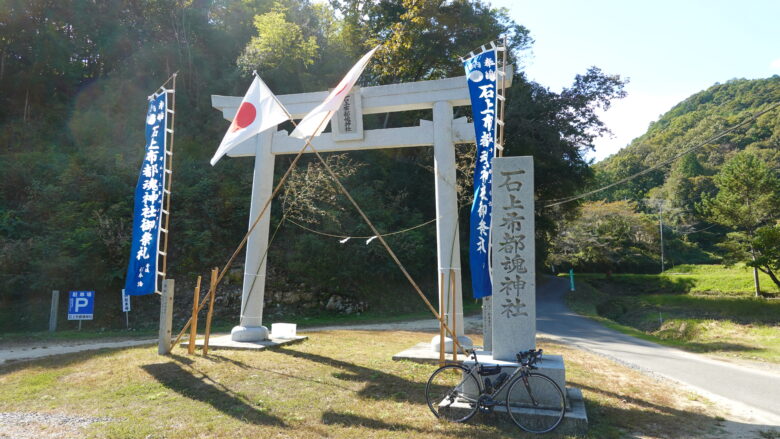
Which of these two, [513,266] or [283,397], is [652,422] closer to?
[513,266]

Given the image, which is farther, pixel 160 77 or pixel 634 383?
pixel 160 77

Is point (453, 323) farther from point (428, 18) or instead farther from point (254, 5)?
point (254, 5)

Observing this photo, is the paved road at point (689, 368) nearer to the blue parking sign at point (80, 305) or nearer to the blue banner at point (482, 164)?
the blue banner at point (482, 164)

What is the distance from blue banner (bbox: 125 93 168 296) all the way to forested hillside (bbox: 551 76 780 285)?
21.2 m

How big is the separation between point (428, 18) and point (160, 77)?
45.6 feet

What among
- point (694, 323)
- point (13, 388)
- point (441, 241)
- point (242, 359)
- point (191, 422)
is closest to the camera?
point (191, 422)

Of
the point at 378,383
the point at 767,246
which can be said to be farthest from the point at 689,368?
the point at 767,246

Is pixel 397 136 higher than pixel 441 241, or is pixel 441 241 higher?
pixel 397 136

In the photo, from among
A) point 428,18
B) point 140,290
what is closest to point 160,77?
point 428,18

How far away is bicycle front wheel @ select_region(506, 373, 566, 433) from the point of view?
14.2ft

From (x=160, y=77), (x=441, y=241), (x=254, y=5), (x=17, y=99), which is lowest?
(x=441, y=241)

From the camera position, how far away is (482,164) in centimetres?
671

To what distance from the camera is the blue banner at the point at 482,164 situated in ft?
21.5

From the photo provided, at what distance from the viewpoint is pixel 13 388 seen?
605 cm
